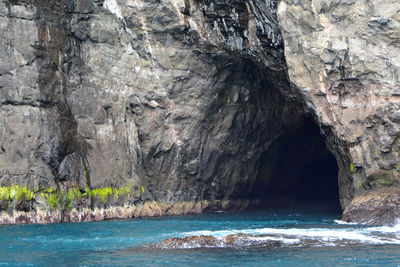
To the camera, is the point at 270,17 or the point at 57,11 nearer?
the point at 270,17

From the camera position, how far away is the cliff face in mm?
27828

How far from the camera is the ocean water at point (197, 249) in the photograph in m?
18.0

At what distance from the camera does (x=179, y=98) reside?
33.9m

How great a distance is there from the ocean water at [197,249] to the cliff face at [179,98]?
3.20 m

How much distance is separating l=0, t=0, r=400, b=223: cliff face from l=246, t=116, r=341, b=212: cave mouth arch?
0.75 m

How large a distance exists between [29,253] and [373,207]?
1414cm

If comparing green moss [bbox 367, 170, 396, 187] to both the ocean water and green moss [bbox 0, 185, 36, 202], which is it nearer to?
the ocean water

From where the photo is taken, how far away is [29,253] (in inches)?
797

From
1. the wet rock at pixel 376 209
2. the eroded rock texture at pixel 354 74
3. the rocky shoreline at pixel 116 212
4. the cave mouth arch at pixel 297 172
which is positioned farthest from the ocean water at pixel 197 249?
the cave mouth arch at pixel 297 172

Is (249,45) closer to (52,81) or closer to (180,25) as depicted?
(180,25)

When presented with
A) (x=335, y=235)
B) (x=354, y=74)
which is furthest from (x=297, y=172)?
(x=335, y=235)

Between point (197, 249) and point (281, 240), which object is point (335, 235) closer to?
point (281, 240)

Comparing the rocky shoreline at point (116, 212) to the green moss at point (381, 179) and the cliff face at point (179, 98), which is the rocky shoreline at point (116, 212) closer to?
the cliff face at point (179, 98)

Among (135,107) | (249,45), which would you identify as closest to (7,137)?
(135,107)
